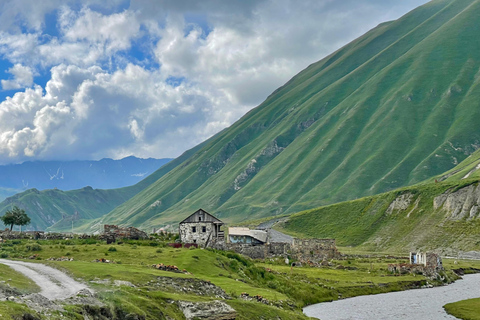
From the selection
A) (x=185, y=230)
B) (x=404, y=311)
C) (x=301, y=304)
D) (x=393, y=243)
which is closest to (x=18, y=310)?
(x=301, y=304)

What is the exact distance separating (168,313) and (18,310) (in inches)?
485

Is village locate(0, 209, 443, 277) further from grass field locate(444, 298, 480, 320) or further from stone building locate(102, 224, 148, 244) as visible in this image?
grass field locate(444, 298, 480, 320)

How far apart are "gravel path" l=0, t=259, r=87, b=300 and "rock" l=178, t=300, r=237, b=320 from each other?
23.0 ft

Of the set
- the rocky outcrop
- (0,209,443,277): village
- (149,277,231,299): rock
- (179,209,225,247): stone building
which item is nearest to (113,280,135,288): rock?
(149,277,231,299): rock

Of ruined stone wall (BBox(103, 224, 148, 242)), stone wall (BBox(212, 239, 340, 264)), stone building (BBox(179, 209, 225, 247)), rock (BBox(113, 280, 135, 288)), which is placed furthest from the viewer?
stone wall (BBox(212, 239, 340, 264))

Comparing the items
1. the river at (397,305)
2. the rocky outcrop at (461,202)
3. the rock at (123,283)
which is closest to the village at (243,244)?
the river at (397,305)

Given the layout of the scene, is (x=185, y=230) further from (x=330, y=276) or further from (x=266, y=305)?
(x=266, y=305)

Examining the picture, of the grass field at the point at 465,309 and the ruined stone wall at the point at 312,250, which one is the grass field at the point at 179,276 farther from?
the ruined stone wall at the point at 312,250

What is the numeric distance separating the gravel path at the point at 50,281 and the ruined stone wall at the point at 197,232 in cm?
5214

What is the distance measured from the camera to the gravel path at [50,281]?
32.0 meters

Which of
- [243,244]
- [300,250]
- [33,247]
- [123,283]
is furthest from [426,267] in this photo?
[123,283]

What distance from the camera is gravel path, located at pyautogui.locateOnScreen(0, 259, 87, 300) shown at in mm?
31953

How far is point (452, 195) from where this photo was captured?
195 metres

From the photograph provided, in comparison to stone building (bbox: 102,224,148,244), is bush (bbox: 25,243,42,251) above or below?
below
